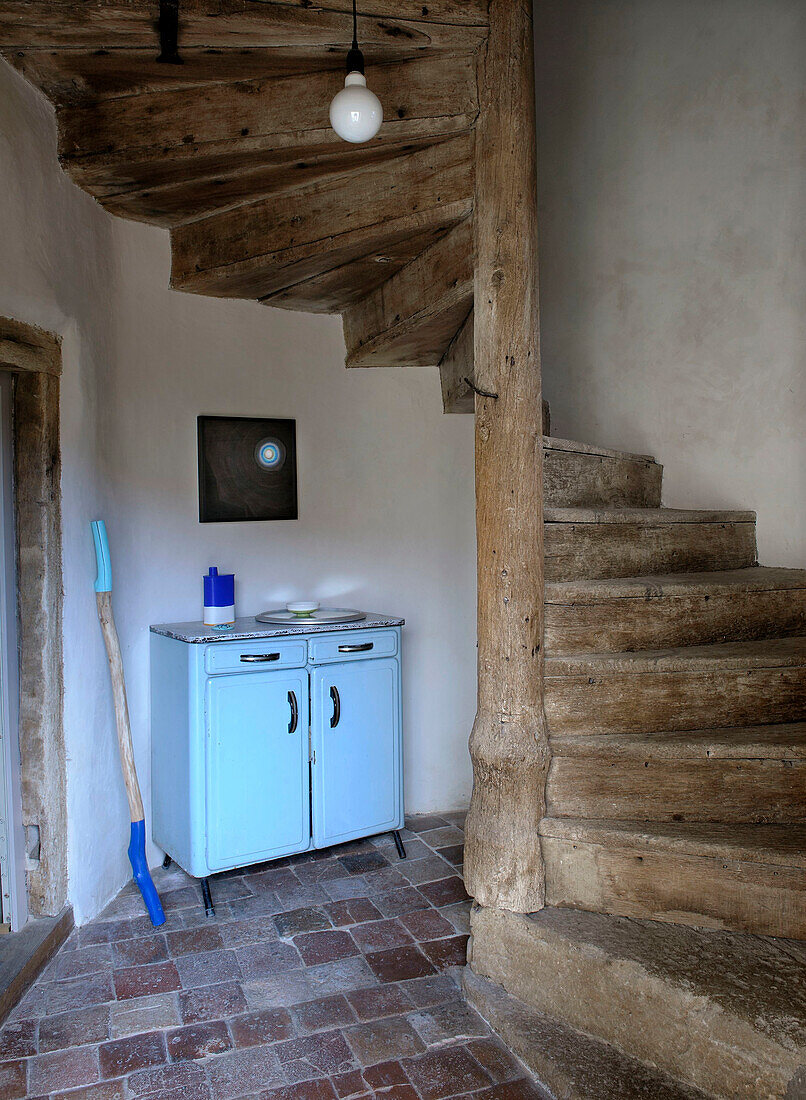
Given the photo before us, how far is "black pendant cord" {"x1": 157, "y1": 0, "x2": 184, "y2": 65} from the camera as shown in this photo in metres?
2.13

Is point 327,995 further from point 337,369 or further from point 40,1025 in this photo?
point 337,369

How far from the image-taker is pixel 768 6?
3100 millimetres

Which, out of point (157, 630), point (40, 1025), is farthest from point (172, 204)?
point (40, 1025)

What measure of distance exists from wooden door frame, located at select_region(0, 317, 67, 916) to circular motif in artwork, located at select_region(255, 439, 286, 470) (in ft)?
3.16

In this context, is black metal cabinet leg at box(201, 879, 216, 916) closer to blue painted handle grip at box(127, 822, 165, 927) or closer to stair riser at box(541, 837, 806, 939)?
blue painted handle grip at box(127, 822, 165, 927)

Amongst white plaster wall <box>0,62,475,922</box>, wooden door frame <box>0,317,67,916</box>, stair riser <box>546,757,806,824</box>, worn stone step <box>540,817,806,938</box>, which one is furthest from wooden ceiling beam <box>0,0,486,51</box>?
A: worn stone step <box>540,817,806,938</box>

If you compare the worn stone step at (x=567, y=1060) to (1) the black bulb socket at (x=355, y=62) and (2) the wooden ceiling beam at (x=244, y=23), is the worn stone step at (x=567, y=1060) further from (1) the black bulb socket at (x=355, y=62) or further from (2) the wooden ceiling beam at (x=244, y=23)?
(2) the wooden ceiling beam at (x=244, y=23)

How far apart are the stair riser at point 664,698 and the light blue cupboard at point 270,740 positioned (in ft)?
3.58

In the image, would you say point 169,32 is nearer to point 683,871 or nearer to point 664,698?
point 664,698

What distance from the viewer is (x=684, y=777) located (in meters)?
2.14

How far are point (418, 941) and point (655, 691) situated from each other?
45.0 inches

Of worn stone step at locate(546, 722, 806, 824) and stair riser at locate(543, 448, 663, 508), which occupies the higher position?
stair riser at locate(543, 448, 663, 508)

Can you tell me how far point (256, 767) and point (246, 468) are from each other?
1.26 metres

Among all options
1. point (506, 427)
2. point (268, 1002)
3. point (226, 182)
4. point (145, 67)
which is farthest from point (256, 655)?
point (145, 67)
